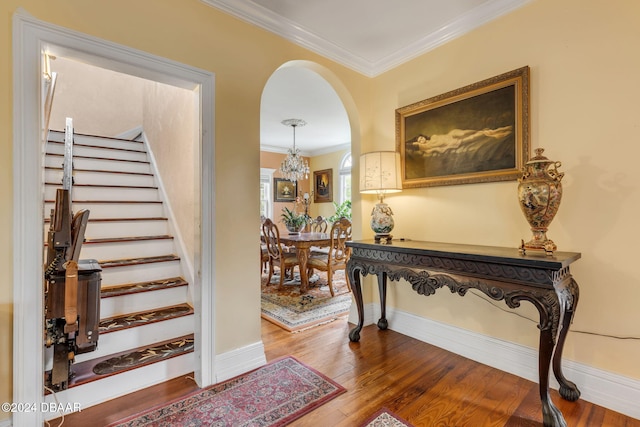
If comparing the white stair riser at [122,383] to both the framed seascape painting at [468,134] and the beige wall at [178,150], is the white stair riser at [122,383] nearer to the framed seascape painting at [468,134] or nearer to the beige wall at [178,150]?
the beige wall at [178,150]

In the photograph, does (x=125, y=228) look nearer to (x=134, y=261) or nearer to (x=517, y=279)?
(x=134, y=261)

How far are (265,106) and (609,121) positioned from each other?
3819 millimetres

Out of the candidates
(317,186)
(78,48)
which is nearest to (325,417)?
(78,48)

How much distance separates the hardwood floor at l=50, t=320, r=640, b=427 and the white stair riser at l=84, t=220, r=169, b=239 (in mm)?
1658

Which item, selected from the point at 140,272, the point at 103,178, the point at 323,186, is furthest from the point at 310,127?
the point at 140,272

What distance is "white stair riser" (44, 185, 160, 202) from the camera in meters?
2.89

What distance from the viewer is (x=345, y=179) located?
6.68 meters

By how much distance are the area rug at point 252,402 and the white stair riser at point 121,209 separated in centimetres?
216

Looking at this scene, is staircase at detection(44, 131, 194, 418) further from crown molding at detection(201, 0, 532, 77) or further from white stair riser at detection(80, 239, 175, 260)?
crown molding at detection(201, 0, 532, 77)

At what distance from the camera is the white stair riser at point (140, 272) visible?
2.46 metres

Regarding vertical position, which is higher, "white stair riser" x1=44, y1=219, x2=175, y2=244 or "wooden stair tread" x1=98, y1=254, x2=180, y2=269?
"white stair riser" x1=44, y1=219, x2=175, y2=244

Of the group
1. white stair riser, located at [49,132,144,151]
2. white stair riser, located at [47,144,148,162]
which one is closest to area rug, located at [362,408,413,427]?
white stair riser, located at [47,144,148,162]

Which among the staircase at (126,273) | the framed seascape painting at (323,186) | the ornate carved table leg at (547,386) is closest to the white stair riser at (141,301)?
the staircase at (126,273)

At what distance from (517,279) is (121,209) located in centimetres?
362
